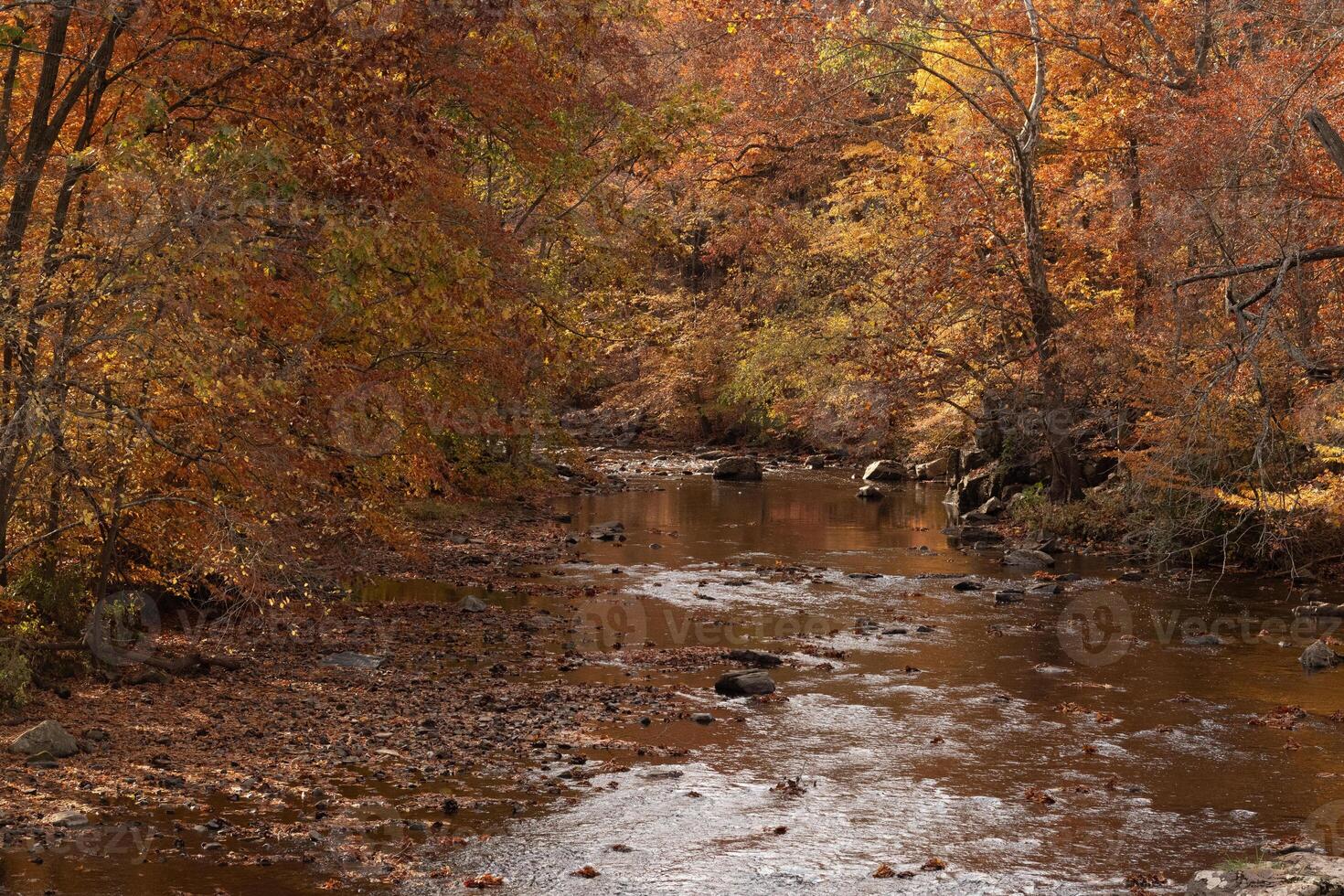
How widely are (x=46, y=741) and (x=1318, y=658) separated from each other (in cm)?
1187

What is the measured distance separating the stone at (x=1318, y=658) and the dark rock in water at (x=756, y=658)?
5471 mm

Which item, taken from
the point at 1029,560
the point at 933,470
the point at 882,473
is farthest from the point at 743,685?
the point at 933,470

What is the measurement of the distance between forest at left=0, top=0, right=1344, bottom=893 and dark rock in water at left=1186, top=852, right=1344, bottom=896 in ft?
0.52

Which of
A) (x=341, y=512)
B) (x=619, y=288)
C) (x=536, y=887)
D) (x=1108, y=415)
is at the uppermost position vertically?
(x=619, y=288)

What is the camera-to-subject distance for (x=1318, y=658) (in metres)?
12.5

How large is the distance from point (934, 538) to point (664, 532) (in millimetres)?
5106

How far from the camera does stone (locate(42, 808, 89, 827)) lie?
23.1ft

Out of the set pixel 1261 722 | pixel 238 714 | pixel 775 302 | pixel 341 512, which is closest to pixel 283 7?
pixel 341 512

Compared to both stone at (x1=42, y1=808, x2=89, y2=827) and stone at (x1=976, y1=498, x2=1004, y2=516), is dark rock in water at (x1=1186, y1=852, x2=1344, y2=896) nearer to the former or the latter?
stone at (x1=42, y1=808, x2=89, y2=827)

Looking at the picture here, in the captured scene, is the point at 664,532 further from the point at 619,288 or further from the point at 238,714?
the point at 238,714

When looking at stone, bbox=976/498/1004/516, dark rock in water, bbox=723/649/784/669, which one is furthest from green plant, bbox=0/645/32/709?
stone, bbox=976/498/1004/516

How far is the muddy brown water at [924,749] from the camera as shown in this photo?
23.3 ft

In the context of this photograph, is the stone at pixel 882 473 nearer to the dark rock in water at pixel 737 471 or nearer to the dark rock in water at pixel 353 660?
the dark rock in water at pixel 737 471

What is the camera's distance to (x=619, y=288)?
83.9 ft
